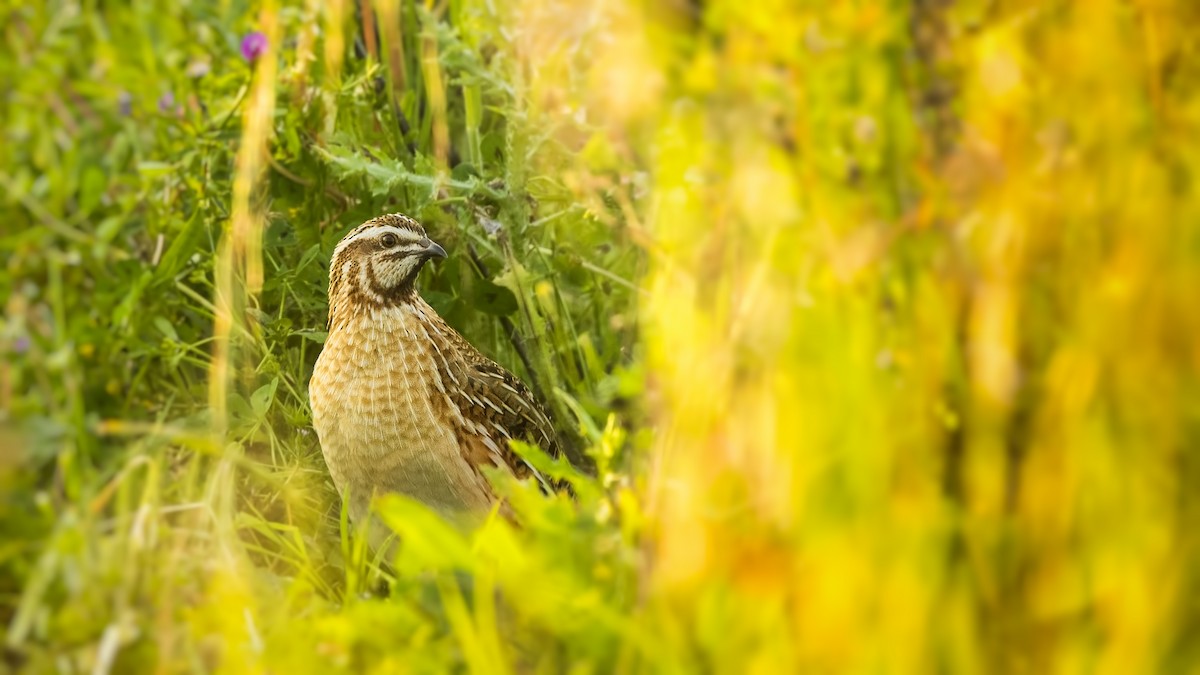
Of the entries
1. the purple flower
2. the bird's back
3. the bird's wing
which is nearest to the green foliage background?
the bird's back

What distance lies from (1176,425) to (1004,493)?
0.24 metres

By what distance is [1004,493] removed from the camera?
6.35ft

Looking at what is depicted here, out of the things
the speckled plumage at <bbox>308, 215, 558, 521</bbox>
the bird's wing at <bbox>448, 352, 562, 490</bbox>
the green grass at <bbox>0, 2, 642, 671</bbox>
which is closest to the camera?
the green grass at <bbox>0, 2, 642, 671</bbox>

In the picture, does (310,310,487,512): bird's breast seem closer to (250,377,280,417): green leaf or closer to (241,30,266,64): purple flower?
(250,377,280,417): green leaf

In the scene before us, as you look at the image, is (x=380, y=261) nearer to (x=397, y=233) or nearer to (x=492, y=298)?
(x=397, y=233)

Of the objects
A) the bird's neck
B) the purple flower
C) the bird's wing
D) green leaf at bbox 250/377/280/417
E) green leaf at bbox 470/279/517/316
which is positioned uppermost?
the purple flower

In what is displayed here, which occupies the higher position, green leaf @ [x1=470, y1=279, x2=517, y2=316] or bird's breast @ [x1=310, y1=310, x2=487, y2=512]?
green leaf @ [x1=470, y1=279, x2=517, y2=316]

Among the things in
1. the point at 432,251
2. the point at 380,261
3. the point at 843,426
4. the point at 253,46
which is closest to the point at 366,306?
the point at 380,261

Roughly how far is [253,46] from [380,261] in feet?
2.84

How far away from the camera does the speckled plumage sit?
3.21 meters

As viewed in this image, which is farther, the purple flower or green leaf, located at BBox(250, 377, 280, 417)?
the purple flower

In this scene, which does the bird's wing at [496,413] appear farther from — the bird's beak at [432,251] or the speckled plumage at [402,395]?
the bird's beak at [432,251]

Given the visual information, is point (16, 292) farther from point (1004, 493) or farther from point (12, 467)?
point (1004, 493)

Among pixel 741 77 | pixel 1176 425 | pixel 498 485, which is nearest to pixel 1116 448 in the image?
pixel 1176 425
